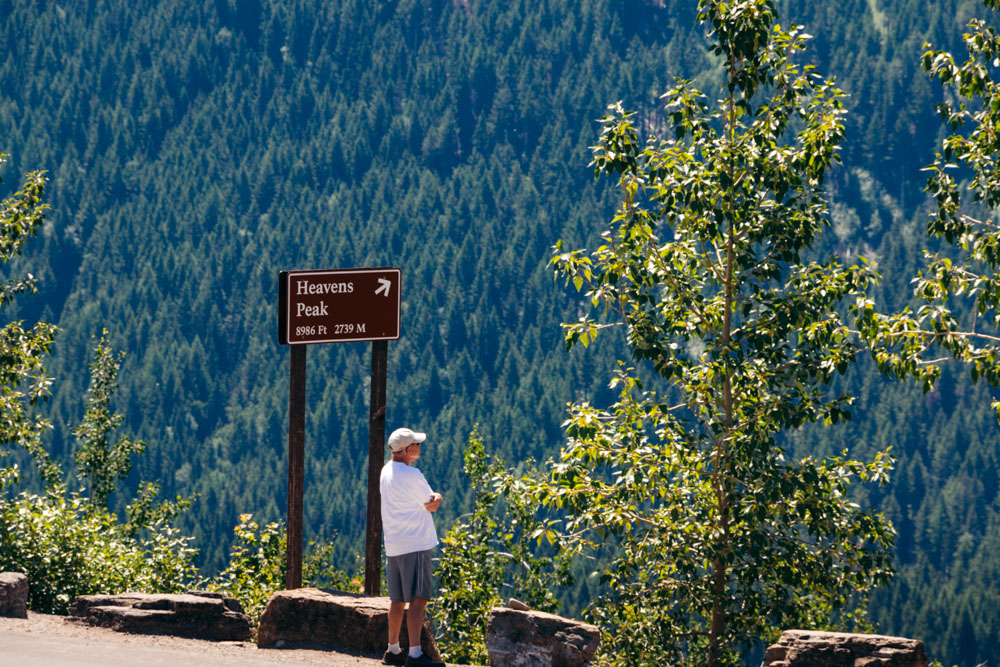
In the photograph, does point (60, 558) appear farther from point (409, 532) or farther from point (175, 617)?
point (409, 532)

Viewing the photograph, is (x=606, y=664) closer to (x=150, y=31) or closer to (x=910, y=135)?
(x=910, y=135)

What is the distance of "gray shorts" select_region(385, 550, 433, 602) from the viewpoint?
844cm

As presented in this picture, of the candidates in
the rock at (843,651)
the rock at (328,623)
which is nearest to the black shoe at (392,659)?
the rock at (328,623)

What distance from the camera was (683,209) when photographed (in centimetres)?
1272

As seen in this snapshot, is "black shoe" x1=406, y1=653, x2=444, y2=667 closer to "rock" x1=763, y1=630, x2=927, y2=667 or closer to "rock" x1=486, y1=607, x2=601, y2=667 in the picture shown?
"rock" x1=486, y1=607, x2=601, y2=667

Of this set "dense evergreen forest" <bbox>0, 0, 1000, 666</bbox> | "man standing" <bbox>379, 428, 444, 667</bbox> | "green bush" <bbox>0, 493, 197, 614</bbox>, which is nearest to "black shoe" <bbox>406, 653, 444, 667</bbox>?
"man standing" <bbox>379, 428, 444, 667</bbox>

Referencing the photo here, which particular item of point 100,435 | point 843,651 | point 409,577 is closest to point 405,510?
point 409,577

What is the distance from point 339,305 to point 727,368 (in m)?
3.88

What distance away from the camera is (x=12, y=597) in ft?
33.7

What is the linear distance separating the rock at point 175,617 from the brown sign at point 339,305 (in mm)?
2186

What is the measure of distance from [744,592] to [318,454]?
406 ft

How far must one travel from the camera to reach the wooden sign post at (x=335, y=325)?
9.94 m

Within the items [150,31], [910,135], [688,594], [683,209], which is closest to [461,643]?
[688,594]

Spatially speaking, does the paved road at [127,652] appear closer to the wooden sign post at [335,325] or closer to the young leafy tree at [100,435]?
the wooden sign post at [335,325]
